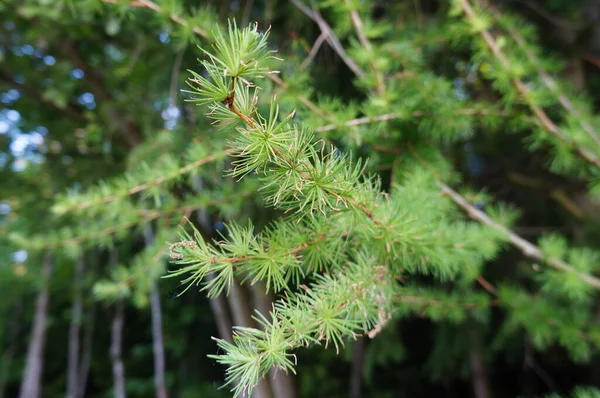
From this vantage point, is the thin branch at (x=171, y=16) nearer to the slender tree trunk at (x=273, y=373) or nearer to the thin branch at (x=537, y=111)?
the slender tree trunk at (x=273, y=373)

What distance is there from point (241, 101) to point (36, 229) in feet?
9.11

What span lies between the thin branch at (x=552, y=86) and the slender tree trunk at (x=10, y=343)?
4930 mm

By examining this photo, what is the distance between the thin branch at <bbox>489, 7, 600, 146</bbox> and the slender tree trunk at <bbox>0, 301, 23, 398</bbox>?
4930 millimetres

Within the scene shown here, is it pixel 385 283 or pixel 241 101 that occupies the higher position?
pixel 241 101

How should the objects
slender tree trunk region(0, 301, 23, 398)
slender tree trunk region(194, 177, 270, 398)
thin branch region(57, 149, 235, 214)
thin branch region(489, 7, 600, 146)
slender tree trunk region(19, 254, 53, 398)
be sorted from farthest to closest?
1. slender tree trunk region(0, 301, 23, 398)
2. slender tree trunk region(19, 254, 53, 398)
3. thin branch region(489, 7, 600, 146)
4. thin branch region(57, 149, 235, 214)
5. slender tree trunk region(194, 177, 270, 398)

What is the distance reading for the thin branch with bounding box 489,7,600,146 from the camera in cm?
119

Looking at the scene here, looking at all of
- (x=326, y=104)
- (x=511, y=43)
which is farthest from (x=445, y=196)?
(x=511, y=43)

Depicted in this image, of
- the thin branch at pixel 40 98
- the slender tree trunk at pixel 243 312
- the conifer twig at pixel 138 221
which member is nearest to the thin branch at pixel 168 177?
A: the conifer twig at pixel 138 221

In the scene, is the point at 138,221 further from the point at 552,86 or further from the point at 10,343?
the point at 10,343

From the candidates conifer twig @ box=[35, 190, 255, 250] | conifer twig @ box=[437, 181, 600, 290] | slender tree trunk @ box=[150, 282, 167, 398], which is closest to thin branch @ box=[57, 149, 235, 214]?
conifer twig @ box=[35, 190, 255, 250]

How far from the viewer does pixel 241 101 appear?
1.26 feet

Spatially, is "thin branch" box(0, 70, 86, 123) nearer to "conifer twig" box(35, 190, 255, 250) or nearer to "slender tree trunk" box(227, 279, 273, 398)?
"conifer twig" box(35, 190, 255, 250)

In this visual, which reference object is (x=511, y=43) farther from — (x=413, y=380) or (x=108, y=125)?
(x=413, y=380)

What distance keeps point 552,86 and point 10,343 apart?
5357 mm
